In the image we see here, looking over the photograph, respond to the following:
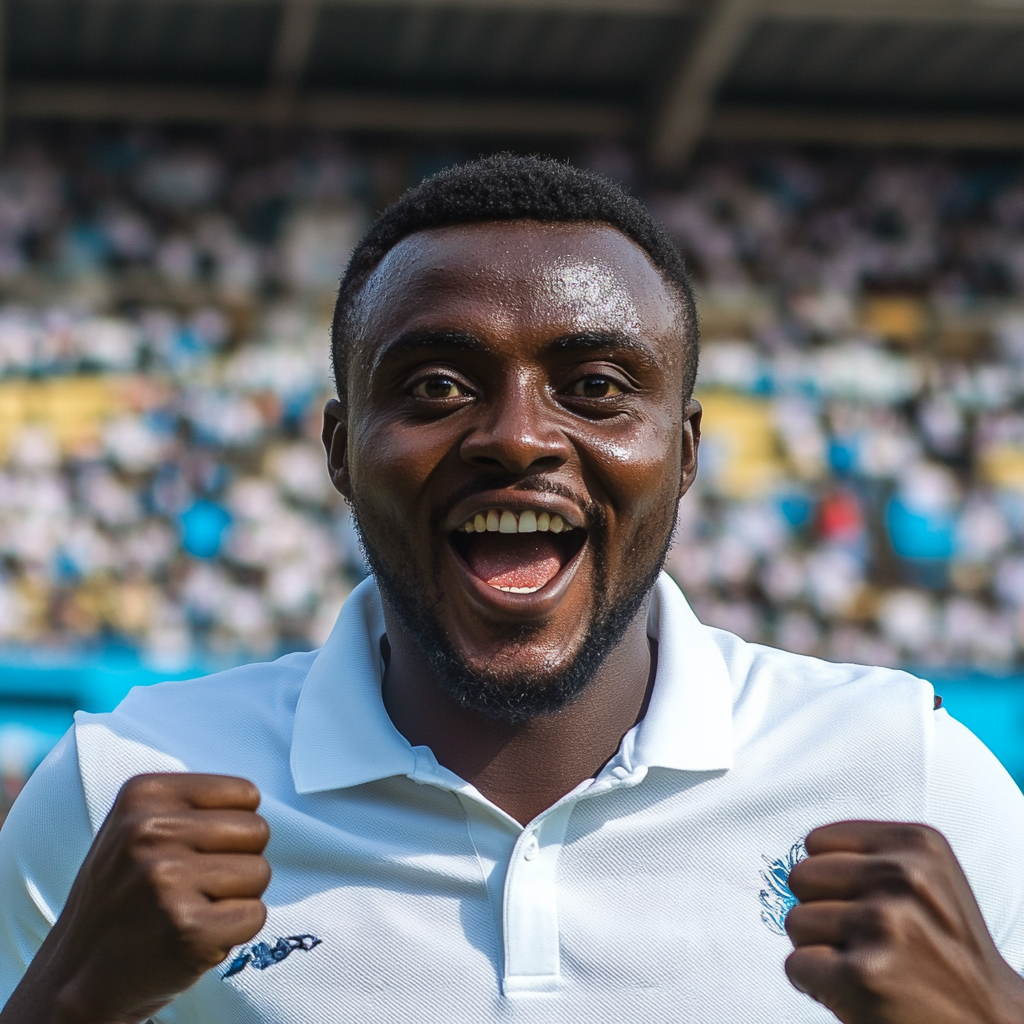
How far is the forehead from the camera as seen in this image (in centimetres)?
181

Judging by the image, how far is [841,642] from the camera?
11469 mm

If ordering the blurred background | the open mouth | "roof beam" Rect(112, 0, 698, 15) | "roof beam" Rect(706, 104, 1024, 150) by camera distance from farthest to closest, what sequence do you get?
"roof beam" Rect(706, 104, 1024, 150)
"roof beam" Rect(112, 0, 698, 15)
the blurred background
the open mouth

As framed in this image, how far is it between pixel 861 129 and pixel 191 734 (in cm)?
1429

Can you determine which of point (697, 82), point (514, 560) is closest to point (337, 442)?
point (514, 560)

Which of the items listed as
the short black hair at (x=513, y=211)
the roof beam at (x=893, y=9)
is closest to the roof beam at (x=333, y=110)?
the roof beam at (x=893, y=9)

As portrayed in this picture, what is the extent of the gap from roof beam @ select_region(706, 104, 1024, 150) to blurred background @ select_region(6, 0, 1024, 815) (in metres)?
0.03

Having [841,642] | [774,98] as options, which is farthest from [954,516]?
[774,98]

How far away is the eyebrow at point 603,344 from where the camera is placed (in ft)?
5.90

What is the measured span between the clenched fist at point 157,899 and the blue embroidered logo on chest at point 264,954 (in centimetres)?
22

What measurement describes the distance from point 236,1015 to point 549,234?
110cm

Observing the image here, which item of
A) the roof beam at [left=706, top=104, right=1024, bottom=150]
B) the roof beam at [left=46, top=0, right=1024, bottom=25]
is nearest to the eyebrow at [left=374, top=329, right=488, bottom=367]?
the roof beam at [left=46, top=0, right=1024, bottom=25]

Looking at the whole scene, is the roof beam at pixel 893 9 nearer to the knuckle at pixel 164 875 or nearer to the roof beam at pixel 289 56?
the roof beam at pixel 289 56

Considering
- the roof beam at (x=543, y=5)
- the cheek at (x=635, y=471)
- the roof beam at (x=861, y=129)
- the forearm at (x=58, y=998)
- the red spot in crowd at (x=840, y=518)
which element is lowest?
the forearm at (x=58, y=998)

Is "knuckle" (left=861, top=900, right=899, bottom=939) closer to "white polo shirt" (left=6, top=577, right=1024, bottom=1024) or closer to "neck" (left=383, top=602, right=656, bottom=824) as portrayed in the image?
"white polo shirt" (left=6, top=577, right=1024, bottom=1024)
